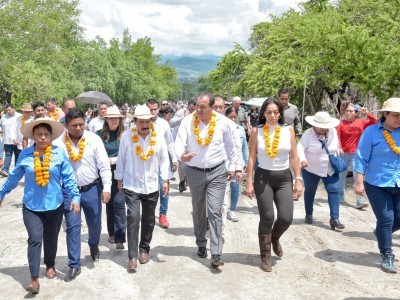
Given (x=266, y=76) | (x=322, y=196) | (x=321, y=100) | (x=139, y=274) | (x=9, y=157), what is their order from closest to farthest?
(x=139, y=274) < (x=322, y=196) < (x=9, y=157) < (x=266, y=76) < (x=321, y=100)

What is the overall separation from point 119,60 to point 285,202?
5236 cm

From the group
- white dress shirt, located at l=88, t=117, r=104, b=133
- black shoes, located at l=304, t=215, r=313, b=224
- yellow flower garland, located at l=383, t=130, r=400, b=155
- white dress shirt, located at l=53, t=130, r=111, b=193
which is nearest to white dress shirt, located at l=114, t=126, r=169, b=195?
white dress shirt, located at l=53, t=130, r=111, b=193

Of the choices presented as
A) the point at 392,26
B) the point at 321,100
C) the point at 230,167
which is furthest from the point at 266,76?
the point at 230,167

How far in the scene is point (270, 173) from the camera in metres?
5.26

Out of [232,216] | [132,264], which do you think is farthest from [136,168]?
[232,216]

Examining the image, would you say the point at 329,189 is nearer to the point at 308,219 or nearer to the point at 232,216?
the point at 308,219

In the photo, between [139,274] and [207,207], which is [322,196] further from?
[139,274]

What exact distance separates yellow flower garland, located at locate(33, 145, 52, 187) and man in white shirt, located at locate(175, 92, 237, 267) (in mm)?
1554

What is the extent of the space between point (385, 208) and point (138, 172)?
290cm

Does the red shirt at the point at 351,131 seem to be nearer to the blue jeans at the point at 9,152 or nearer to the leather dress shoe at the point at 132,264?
the leather dress shoe at the point at 132,264

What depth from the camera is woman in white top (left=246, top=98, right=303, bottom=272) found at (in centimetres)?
527

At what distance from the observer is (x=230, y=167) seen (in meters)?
5.73

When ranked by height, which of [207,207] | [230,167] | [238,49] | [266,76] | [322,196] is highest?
[238,49]

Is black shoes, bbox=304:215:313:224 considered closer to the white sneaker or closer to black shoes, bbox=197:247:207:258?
the white sneaker
